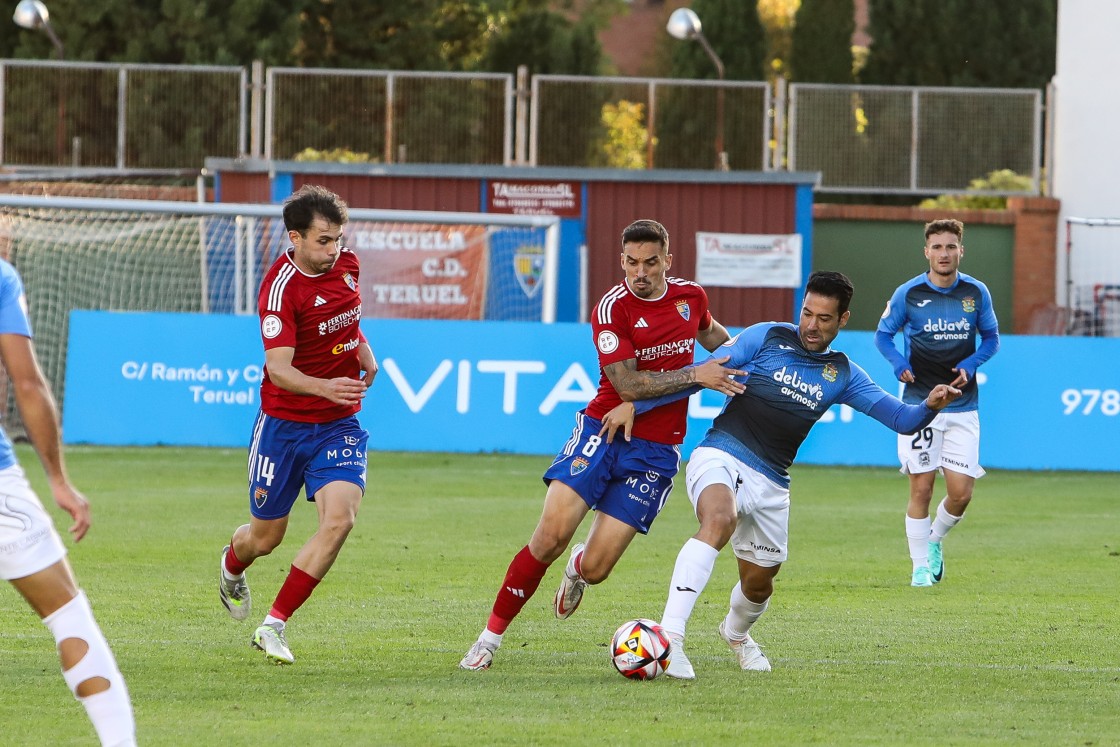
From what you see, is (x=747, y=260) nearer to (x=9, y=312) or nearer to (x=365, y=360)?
(x=365, y=360)

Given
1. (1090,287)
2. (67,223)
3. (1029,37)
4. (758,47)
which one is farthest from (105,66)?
(1029,37)

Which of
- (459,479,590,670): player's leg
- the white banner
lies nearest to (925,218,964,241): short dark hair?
(459,479,590,670): player's leg

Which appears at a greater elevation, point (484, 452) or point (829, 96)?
point (829, 96)

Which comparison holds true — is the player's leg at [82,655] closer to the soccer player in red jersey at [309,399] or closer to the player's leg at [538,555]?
the soccer player in red jersey at [309,399]

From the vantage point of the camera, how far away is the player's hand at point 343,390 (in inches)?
300

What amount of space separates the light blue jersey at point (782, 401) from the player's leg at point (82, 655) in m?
3.18

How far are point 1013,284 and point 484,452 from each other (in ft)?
42.4

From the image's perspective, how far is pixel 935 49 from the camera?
125 ft

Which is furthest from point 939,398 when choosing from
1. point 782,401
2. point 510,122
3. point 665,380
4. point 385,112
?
point 385,112

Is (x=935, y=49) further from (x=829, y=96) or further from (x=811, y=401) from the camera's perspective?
(x=811, y=401)

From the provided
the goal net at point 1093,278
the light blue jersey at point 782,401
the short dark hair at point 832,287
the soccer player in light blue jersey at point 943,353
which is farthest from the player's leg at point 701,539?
the goal net at point 1093,278

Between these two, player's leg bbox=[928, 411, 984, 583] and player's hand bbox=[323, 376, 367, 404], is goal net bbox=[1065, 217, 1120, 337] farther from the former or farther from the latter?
player's hand bbox=[323, 376, 367, 404]

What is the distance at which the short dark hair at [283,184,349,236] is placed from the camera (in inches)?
302

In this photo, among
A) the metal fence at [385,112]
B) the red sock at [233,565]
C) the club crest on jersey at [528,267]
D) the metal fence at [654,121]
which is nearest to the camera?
the red sock at [233,565]
